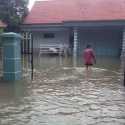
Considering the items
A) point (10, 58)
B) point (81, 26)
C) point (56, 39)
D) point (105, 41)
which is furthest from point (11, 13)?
point (10, 58)

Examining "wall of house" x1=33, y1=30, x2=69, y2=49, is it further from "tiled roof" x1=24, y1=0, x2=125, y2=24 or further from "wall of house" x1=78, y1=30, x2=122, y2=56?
"wall of house" x1=78, y1=30, x2=122, y2=56

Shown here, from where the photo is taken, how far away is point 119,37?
1448 inches

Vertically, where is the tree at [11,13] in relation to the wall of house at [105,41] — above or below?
above

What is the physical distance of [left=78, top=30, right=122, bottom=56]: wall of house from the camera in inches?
1443

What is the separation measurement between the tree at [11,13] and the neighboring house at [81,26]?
124 centimetres

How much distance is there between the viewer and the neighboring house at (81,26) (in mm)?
34906

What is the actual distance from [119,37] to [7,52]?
23.5 metres

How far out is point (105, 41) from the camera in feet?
121

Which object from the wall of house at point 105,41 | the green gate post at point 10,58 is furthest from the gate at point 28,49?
the wall of house at point 105,41

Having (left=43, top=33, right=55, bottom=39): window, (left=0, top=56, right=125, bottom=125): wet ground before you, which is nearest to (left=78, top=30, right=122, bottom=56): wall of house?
(left=43, top=33, right=55, bottom=39): window

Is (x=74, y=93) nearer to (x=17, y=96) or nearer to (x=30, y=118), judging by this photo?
(x=17, y=96)

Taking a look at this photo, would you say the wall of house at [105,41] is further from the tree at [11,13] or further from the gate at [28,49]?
the gate at [28,49]

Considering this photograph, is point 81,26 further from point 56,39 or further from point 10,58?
point 10,58

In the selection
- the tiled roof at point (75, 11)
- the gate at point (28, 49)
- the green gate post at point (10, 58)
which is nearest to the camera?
the green gate post at point (10, 58)
